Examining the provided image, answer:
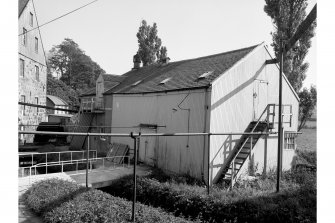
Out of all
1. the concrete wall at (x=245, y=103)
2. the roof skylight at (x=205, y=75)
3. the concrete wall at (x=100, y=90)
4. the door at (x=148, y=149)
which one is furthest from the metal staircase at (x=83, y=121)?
the concrete wall at (x=245, y=103)

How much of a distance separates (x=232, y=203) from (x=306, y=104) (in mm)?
14271

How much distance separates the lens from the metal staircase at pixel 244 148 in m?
11.4

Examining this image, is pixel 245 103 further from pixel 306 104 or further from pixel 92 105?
pixel 92 105

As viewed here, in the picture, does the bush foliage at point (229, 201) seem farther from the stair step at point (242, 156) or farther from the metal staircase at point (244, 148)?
the stair step at point (242, 156)

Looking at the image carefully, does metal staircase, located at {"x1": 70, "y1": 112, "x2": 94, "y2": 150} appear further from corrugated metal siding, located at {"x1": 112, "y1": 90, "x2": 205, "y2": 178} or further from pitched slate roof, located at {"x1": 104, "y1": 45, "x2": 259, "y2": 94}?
corrugated metal siding, located at {"x1": 112, "y1": 90, "x2": 205, "y2": 178}

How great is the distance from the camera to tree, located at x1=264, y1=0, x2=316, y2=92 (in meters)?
17.1

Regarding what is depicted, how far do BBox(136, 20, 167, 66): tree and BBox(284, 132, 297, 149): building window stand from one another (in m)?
21.4

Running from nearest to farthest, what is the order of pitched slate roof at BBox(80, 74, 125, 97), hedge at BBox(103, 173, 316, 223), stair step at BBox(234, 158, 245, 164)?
hedge at BBox(103, 173, 316, 223), stair step at BBox(234, 158, 245, 164), pitched slate roof at BBox(80, 74, 125, 97)

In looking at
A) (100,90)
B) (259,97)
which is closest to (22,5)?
(100,90)

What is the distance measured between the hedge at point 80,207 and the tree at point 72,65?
49.0 m

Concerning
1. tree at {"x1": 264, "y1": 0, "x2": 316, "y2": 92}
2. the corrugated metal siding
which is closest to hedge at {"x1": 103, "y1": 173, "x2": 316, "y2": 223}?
the corrugated metal siding
